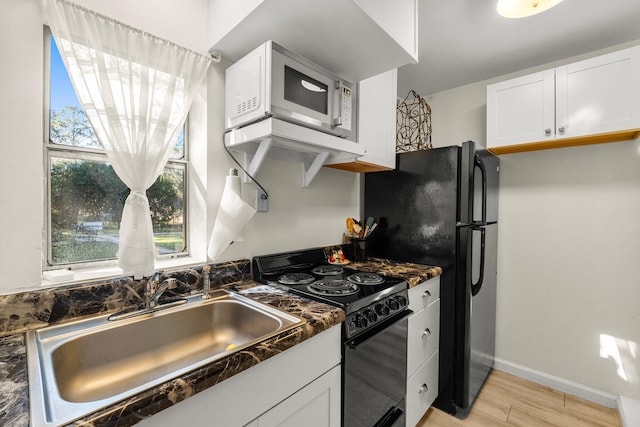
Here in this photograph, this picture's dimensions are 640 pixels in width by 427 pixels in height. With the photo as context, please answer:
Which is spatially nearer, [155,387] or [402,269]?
[155,387]

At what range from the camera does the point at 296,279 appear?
1535mm

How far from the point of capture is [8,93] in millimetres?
945

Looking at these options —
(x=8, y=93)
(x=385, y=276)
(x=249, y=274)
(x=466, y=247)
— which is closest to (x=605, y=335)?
(x=466, y=247)

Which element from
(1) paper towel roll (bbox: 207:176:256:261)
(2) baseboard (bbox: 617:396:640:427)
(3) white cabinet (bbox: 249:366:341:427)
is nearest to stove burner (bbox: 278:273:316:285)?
(1) paper towel roll (bbox: 207:176:256:261)

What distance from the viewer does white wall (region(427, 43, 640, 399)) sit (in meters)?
1.93

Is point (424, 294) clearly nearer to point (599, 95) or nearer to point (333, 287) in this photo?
point (333, 287)

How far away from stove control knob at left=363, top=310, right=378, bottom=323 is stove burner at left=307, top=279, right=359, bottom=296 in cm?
11

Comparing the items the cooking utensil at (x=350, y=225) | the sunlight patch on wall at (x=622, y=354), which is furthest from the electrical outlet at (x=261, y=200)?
the sunlight patch on wall at (x=622, y=354)

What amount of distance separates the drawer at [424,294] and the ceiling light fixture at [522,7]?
1464mm

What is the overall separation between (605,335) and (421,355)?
4.58 ft

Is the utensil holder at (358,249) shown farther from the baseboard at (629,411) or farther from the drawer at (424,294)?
the baseboard at (629,411)

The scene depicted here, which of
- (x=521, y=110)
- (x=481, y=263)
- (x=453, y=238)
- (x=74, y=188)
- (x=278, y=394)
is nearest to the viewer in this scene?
(x=278, y=394)

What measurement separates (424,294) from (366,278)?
0.42 m

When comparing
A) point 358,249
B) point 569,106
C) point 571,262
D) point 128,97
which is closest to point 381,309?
point 358,249
